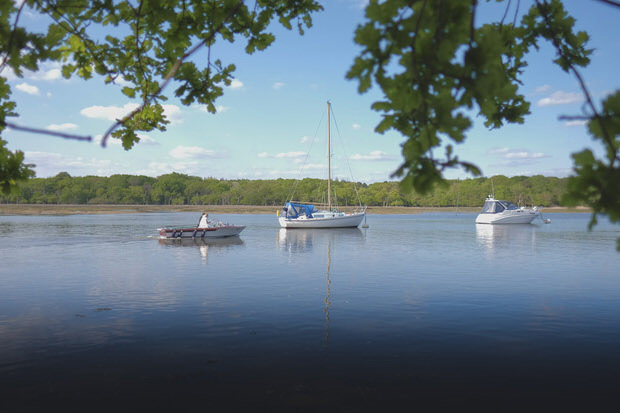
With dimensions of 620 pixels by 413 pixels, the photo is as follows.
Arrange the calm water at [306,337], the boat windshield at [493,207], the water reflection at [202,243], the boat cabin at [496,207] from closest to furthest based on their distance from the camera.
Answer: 1. the calm water at [306,337]
2. the water reflection at [202,243]
3. the boat cabin at [496,207]
4. the boat windshield at [493,207]

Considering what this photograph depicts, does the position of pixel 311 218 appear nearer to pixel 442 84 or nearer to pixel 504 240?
pixel 504 240

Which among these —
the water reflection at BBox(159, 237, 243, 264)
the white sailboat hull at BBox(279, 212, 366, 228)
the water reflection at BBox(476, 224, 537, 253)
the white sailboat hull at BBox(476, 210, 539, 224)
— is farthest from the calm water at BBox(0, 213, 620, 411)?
the white sailboat hull at BBox(476, 210, 539, 224)

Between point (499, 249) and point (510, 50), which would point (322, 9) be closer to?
point (510, 50)

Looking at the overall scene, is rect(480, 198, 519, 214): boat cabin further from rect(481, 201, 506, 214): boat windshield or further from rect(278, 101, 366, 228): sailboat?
rect(278, 101, 366, 228): sailboat

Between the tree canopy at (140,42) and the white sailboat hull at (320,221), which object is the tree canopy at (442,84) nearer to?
the tree canopy at (140,42)

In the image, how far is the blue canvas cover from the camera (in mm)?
59844

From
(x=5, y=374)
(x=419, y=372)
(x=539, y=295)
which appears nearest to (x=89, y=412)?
(x=5, y=374)

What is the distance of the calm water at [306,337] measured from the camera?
26.0ft

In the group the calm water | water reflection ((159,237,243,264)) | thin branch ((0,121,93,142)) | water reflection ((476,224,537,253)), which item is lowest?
water reflection ((476,224,537,253))

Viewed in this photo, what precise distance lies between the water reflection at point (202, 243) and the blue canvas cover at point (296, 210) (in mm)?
15622

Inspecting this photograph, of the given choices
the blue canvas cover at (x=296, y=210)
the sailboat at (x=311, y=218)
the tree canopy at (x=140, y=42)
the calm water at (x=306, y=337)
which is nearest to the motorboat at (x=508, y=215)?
the sailboat at (x=311, y=218)

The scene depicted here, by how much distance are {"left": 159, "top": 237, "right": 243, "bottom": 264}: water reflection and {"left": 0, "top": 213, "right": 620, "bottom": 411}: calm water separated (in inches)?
383

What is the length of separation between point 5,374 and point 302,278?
529 inches

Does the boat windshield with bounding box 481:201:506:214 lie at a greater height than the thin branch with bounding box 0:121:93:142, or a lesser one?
lesser
